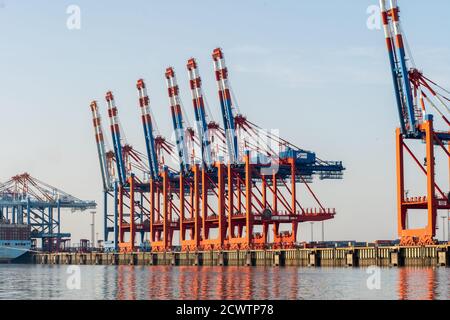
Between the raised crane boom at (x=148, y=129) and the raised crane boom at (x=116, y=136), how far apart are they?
31.7ft

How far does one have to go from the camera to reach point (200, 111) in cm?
14212

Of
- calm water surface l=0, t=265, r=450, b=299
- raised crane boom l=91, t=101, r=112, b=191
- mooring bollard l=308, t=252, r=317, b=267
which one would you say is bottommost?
calm water surface l=0, t=265, r=450, b=299

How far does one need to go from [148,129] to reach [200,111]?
1864 centimetres

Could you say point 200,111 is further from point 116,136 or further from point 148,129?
point 116,136

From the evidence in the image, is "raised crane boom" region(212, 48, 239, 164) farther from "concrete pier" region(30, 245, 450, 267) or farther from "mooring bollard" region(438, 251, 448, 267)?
"mooring bollard" region(438, 251, 448, 267)

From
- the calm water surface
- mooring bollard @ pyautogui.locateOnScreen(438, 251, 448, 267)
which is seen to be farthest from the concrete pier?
the calm water surface

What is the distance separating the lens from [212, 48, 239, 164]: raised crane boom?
13350 cm

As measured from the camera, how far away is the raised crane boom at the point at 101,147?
175m

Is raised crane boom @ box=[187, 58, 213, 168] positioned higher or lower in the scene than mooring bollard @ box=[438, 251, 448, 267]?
higher

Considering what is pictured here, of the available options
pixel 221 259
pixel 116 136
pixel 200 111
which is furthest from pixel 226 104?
pixel 116 136

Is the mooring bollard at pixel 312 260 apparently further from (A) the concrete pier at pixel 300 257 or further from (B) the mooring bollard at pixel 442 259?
(B) the mooring bollard at pixel 442 259

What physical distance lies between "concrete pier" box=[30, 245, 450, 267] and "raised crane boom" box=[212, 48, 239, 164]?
43.5ft

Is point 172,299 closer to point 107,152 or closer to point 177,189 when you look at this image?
point 177,189

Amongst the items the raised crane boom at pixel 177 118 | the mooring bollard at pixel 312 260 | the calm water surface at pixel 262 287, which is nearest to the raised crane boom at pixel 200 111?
the raised crane boom at pixel 177 118
